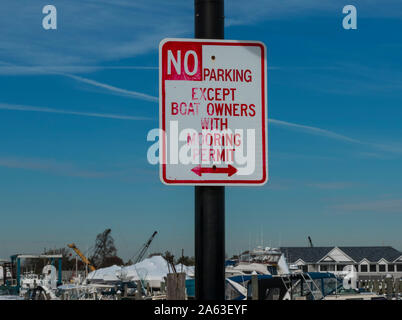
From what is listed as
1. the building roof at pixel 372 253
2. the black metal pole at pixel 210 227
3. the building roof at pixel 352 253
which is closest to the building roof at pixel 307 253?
the building roof at pixel 352 253

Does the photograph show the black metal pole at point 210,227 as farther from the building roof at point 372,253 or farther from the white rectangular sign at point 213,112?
the building roof at point 372,253

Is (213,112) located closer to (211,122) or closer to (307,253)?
(211,122)

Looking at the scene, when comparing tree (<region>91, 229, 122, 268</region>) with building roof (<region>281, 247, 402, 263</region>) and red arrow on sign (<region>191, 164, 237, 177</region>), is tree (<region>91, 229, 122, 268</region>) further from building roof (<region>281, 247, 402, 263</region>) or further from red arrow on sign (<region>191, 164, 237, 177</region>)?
red arrow on sign (<region>191, 164, 237, 177</region>)

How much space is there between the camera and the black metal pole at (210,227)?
13.5 ft

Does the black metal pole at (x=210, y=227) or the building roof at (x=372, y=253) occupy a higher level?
the black metal pole at (x=210, y=227)

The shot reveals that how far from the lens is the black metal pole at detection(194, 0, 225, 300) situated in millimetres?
4125

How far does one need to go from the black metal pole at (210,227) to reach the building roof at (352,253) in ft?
296

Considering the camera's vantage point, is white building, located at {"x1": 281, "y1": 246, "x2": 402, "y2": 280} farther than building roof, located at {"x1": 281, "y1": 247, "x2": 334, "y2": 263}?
No

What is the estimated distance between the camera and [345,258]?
95125 millimetres

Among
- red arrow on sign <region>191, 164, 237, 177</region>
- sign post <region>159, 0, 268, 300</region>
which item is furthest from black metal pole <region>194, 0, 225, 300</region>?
red arrow on sign <region>191, 164, 237, 177</region>

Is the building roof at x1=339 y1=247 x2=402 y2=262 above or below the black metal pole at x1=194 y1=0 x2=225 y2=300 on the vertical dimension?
below
